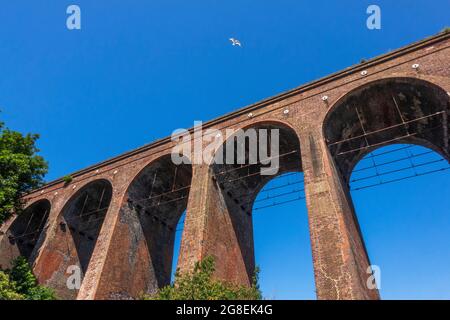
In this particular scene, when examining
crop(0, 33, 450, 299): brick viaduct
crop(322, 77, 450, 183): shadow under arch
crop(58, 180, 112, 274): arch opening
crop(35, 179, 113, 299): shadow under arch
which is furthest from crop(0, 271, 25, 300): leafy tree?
crop(322, 77, 450, 183): shadow under arch

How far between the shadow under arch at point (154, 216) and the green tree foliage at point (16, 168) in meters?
5.01

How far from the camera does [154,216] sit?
58.5 feet

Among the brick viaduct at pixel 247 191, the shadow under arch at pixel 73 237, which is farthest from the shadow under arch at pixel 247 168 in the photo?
the shadow under arch at pixel 73 237

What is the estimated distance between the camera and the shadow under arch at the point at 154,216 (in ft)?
52.1

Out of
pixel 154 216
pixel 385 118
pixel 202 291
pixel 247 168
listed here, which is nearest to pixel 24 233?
pixel 154 216

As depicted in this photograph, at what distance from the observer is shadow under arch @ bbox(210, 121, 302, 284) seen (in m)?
15.0

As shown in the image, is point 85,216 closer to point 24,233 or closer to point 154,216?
point 24,233

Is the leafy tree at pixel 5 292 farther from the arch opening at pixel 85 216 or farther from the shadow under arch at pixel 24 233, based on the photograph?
the shadow under arch at pixel 24 233

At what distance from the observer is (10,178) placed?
51.5 feet

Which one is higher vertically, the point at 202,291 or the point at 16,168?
the point at 16,168

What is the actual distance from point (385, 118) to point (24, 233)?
2186 centimetres
